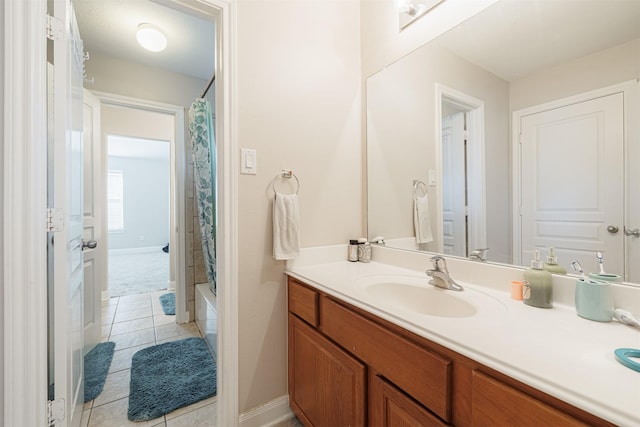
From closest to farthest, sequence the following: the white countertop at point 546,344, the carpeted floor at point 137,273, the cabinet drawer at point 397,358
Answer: the white countertop at point 546,344 < the cabinet drawer at point 397,358 < the carpeted floor at point 137,273

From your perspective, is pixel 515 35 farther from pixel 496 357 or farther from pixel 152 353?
pixel 152 353

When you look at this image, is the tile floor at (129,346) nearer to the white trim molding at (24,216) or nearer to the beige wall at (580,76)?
the white trim molding at (24,216)

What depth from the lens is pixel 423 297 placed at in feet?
3.78

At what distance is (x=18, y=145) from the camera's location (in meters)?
0.94

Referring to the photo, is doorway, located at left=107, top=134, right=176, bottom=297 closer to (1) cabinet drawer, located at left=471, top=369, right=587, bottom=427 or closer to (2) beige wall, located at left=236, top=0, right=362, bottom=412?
(2) beige wall, located at left=236, top=0, right=362, bottom=412

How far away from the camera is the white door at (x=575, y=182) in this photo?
2.81 feet

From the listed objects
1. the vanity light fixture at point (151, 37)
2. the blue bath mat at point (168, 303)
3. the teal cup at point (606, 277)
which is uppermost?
the vanity light fixture at point (151, 37)

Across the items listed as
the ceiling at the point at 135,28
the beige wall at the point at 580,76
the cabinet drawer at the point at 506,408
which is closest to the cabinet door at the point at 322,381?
the cabinet drawer at the point at 506,408

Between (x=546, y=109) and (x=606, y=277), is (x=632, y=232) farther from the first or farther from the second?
(x=546, y=109)

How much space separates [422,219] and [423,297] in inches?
18.4

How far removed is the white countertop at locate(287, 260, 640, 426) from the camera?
0.45m

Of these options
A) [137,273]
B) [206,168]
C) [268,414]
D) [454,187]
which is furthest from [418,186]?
[137,273]

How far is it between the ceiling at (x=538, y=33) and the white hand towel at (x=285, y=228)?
1.07 meters

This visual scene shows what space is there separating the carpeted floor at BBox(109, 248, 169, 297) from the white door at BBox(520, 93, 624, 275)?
4215 mm
